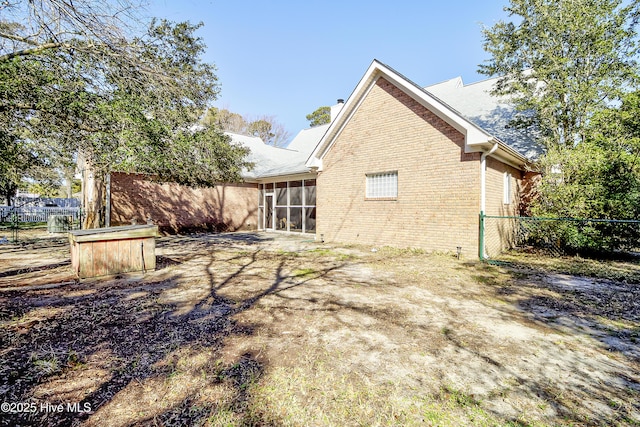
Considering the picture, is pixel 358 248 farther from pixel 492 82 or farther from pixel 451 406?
pixel 492 82

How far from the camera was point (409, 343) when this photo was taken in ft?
10.9

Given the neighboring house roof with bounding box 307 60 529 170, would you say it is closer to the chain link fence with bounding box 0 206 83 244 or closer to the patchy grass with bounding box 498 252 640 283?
the patchy grass with bounding box 498 252 640 283

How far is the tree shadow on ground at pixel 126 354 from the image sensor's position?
2.19 meters

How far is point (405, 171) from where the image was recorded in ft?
32.4

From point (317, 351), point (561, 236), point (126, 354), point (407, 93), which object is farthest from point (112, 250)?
point (561, 236)

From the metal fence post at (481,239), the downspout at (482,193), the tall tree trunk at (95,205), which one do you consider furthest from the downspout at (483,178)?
the tall tree trunk at (95,205)

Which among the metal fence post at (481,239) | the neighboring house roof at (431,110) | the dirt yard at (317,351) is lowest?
the dirt yard at (317,351)

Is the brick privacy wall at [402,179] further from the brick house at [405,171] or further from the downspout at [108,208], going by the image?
the downspout at [108,208]

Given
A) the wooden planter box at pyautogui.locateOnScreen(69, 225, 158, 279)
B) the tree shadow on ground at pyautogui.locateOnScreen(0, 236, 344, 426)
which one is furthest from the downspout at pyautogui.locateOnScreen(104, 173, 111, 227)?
the tree shadow on ground at pyautogui.locateOnScreen(0, 236, 344, 426)

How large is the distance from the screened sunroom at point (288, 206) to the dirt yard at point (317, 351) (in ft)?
27.5

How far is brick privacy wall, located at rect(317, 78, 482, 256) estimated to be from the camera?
8727mm

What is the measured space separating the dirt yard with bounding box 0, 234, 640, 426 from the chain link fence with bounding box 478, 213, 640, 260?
241 centimetres

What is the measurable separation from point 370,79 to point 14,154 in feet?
34.2

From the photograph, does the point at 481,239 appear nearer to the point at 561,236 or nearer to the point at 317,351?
the point at 561,236
